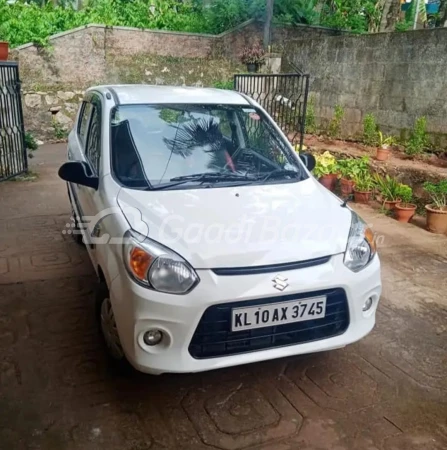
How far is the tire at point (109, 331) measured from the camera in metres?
2.59

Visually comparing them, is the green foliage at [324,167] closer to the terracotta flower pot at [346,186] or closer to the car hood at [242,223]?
the terracotta flower pot at [346,186]

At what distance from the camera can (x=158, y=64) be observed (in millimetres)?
11430

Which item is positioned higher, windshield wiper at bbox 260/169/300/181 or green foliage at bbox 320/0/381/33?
green foliage at bbox 320/0/381/33

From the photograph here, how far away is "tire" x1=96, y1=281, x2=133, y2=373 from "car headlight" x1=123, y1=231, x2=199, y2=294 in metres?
0.41

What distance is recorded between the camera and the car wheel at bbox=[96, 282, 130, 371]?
102 inches

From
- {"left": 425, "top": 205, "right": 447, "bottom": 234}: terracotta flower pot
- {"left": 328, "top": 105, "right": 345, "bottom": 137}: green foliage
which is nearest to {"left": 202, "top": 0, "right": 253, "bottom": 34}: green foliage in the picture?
{"left": 328, "top": 105, "right": 345, "bottom": 137}: green foliage

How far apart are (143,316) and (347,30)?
1111 centimetres

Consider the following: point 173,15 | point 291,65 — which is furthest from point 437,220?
point 173,15

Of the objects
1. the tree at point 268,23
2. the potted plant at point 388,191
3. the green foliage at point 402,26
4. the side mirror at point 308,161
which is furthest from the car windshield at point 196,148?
the tree at point 268,23

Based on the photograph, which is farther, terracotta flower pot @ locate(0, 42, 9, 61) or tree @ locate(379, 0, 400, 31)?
tree @ locate(379, 0, 400, 31)

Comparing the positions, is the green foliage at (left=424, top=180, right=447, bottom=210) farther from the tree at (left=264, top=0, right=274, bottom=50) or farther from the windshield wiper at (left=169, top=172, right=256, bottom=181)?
the tree at (left=264, top=0, right=274, bottom=50)

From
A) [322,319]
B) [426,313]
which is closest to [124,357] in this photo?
[322,319]

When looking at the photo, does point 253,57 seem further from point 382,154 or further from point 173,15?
point 382,154

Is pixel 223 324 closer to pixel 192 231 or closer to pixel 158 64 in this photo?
pixel 192 231
